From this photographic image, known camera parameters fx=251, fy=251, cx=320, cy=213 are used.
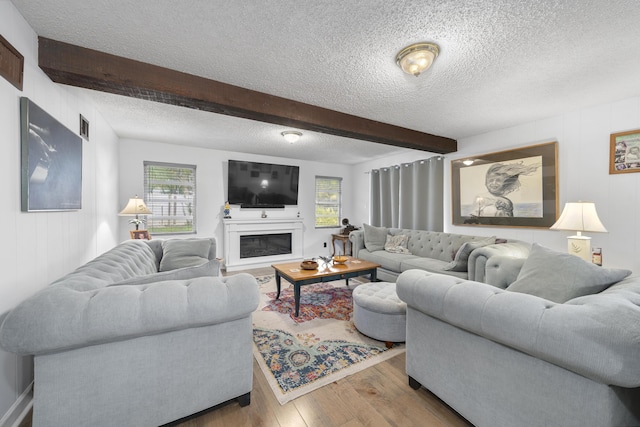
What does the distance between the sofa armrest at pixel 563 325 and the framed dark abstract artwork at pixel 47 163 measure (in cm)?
257

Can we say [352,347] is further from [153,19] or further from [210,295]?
[153,19]

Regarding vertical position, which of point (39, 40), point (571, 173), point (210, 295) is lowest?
point (210, 295)

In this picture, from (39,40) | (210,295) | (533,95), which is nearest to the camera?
(210,295)

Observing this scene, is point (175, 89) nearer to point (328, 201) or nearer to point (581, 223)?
point (581, 223)

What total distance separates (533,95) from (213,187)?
5.00 meters

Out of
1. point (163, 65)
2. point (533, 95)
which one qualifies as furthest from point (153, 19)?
point (533, 95)

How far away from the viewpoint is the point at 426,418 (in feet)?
4.85

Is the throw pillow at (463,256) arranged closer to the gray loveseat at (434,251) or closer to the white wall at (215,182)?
the gray loveseat at (434,251)

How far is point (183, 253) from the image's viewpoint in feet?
10.5

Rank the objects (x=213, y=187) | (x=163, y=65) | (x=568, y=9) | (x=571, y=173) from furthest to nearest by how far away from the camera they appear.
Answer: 1. (x=213, y=187)
2. (x=571, y=173)
3. (x=163, y=65)
4. (x=568, y=9)

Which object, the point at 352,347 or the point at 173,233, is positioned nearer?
the point at 352,347

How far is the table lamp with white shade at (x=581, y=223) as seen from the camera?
8.11 ft

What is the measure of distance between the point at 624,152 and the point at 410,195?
2778mm

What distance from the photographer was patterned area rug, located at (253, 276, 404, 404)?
1.83m
